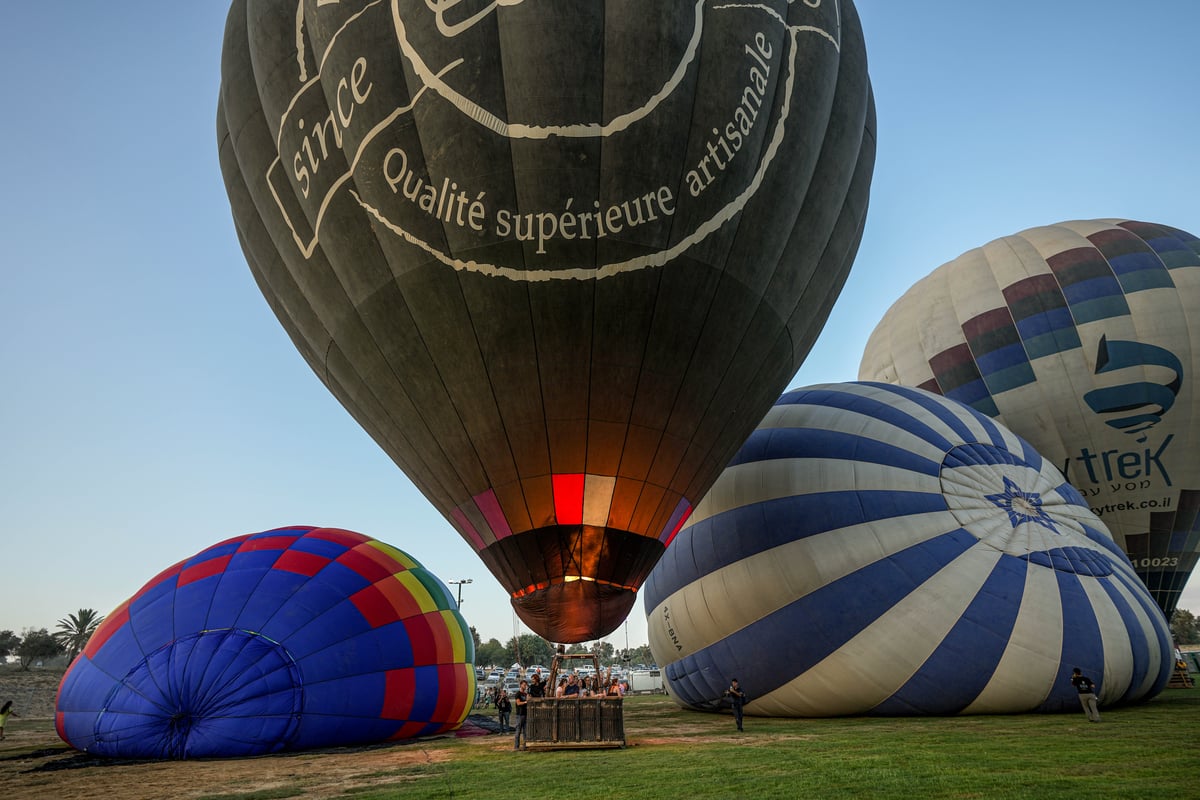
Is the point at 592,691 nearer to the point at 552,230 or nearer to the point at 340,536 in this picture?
the point at 340,536

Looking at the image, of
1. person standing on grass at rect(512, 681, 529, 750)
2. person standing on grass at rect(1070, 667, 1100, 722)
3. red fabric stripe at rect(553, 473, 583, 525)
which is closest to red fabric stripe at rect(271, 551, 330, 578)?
person standing on grass at rect(512, 681, 529, 750)

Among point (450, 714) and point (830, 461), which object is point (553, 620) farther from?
point (830, 461)

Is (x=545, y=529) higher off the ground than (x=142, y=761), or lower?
higher

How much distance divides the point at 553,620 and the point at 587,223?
12.4ft

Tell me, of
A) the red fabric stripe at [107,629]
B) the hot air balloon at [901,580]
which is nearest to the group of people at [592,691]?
the hot air balloon at [901,580]

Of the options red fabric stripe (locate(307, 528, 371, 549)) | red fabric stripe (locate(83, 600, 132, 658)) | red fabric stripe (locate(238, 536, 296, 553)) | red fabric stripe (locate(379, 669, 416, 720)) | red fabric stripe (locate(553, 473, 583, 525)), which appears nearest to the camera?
red fabric stripe (locate(553, 473, 583, 525))

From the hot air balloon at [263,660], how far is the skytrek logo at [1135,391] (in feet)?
43.3

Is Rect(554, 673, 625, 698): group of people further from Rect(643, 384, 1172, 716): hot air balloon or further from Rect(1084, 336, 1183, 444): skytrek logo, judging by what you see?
Rect(1084, 336, 1183, 444): skytrek logo

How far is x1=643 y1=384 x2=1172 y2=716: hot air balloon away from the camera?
890 cm

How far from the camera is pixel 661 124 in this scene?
595 cm

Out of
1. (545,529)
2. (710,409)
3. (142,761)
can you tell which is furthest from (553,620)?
(142,761)

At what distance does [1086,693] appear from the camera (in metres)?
8.24

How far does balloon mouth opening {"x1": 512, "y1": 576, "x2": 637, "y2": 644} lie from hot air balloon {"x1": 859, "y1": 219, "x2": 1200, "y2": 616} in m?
11.3

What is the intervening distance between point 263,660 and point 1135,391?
15.6 m
